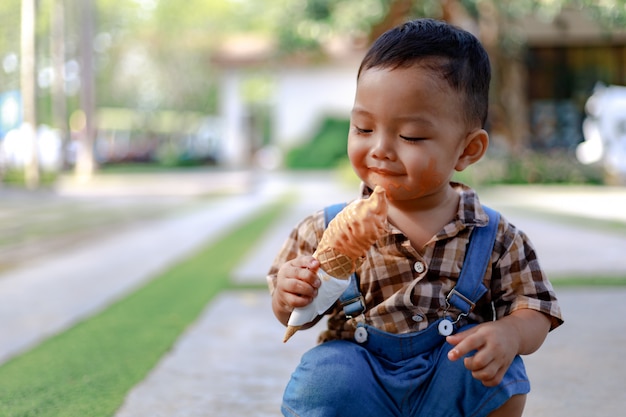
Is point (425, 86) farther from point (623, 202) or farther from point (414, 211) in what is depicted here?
point (623, 202)

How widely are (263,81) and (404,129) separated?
57210mm

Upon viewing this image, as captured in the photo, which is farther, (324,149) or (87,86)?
(324,149)

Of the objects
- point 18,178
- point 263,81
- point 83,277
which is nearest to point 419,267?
point 83,277

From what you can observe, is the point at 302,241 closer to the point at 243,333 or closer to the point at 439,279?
the point at 439,279

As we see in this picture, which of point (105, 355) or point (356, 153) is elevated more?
point (356, 153)

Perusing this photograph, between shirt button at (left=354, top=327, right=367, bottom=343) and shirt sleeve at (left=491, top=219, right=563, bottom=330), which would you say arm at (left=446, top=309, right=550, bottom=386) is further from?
shirt button at (left=354, top=327, right=367, bottom=343)

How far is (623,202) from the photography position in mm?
13148

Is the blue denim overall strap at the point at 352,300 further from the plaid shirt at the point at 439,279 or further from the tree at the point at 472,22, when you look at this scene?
the tree at the point at 472,22

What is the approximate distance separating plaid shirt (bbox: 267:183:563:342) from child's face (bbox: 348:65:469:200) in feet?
0.49

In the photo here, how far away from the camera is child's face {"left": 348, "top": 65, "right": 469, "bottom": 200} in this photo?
2092 mm

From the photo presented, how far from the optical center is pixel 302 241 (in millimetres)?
2342

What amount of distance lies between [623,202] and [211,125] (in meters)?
45.3

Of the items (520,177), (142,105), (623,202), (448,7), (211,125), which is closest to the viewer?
(623,202)

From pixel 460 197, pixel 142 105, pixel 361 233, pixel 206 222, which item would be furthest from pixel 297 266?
pixel 142 105
